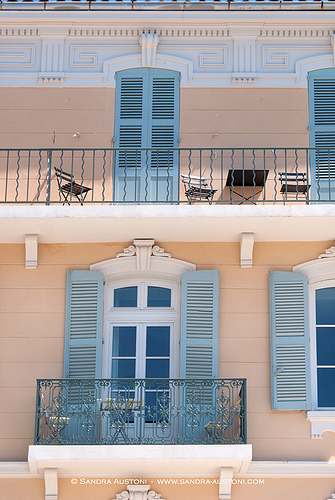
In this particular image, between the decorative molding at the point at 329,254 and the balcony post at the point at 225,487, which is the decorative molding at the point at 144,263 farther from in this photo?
the balcony post at the point at 225,487

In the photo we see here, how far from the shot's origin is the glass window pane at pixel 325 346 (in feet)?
42.1

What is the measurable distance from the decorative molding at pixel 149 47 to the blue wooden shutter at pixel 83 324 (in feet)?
10.7

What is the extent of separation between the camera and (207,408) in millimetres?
12070

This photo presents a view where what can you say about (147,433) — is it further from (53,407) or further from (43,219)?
(43,219)

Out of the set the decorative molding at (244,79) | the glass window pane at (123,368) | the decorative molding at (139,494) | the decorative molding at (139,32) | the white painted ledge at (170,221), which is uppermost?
the decorative molding at (139,32)

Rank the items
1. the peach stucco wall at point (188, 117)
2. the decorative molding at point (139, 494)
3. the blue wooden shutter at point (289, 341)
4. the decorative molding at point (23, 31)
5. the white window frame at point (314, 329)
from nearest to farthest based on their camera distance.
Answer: the decorative molding at point (139, 494)
the blue wooden shutter at point (289, 341)
the white window frame at point (314, 329)
the peach stucco wall at point (188, 117)
the decorative molding at point (23, 31)

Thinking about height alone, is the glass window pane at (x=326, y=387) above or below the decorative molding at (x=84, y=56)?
below

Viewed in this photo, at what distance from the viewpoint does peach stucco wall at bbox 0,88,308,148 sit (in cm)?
1367

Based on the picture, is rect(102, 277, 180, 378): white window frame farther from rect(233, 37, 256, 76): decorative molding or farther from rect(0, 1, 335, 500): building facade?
rect(233, 37, 256, 76): decorative molding

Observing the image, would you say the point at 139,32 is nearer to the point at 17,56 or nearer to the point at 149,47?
the point at 149,47

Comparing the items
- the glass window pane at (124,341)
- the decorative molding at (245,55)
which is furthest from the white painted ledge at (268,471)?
the decorative molding at (245,55)

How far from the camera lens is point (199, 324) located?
12695mm

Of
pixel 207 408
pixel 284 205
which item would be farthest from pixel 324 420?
pixel 284 205

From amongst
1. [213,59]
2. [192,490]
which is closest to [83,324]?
[192,490]
